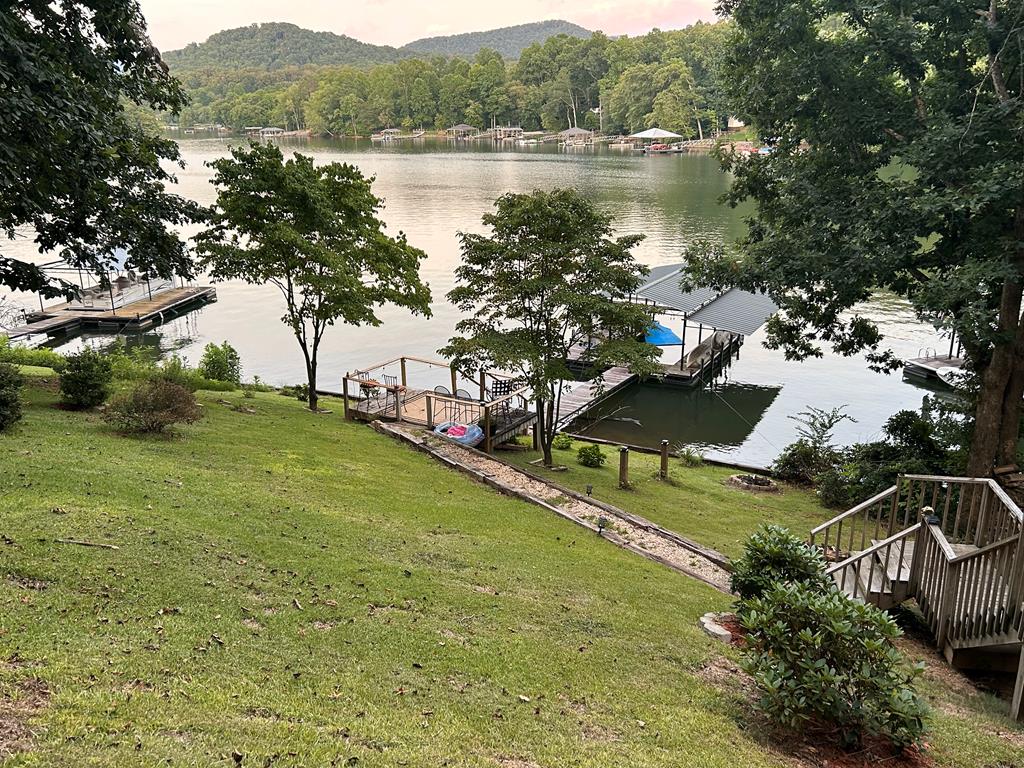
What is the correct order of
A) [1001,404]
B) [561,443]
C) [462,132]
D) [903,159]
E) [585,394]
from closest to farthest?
[903,159] < [1001,404] < [561,443] < [585,394] < [462,132]

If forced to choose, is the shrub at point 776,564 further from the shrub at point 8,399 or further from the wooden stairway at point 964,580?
the shrub at point 8,399

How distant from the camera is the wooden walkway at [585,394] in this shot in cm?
2358

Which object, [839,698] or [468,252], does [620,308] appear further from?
[839,698]

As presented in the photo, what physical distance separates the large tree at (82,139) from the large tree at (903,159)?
426 inches

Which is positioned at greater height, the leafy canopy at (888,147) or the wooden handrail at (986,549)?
the leafy canopy at (888,147)

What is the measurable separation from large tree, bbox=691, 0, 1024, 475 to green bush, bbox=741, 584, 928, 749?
7536 millimetres

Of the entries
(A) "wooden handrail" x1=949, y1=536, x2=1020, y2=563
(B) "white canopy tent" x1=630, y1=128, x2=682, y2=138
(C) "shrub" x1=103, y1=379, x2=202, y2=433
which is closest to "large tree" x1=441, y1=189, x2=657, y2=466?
(C) "shrub" x1=103, y1=379, x2=202, y2=433

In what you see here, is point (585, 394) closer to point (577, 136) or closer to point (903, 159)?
point (903, 159)

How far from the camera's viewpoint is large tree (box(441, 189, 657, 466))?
14531 millimetres

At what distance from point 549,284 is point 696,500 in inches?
203

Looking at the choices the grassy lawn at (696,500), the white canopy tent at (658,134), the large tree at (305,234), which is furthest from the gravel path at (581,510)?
the white canopy tent at (658,134)

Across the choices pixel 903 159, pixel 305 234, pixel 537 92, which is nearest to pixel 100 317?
pixel 305 234

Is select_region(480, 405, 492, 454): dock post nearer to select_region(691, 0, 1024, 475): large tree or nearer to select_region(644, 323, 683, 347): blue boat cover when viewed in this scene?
select_region(691, 0, 1024, 475): large tree

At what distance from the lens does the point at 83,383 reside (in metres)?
13.4
